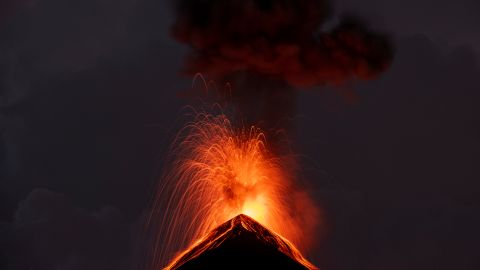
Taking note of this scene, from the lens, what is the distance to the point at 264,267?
40844 millimetres

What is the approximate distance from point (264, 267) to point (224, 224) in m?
3.92

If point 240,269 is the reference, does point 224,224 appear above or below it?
above

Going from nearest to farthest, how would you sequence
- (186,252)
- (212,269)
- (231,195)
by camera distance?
(212,269) < (186,252) < (231,195)

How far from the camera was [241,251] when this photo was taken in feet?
136

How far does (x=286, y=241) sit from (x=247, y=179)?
173 inches

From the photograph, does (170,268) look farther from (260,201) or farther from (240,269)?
A: (260,201)

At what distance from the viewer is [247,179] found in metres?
47.2

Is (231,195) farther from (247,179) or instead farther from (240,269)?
(240,269)

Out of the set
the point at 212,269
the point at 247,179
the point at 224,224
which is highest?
the point at 247,179

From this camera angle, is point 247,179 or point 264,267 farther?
point 247,179

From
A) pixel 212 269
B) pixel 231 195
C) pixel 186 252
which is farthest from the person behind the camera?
pixel 231 195

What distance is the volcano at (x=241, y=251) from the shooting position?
135 feet

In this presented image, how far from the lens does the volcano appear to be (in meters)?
41.0

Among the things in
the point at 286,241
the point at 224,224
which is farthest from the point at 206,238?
the point at 286,241
